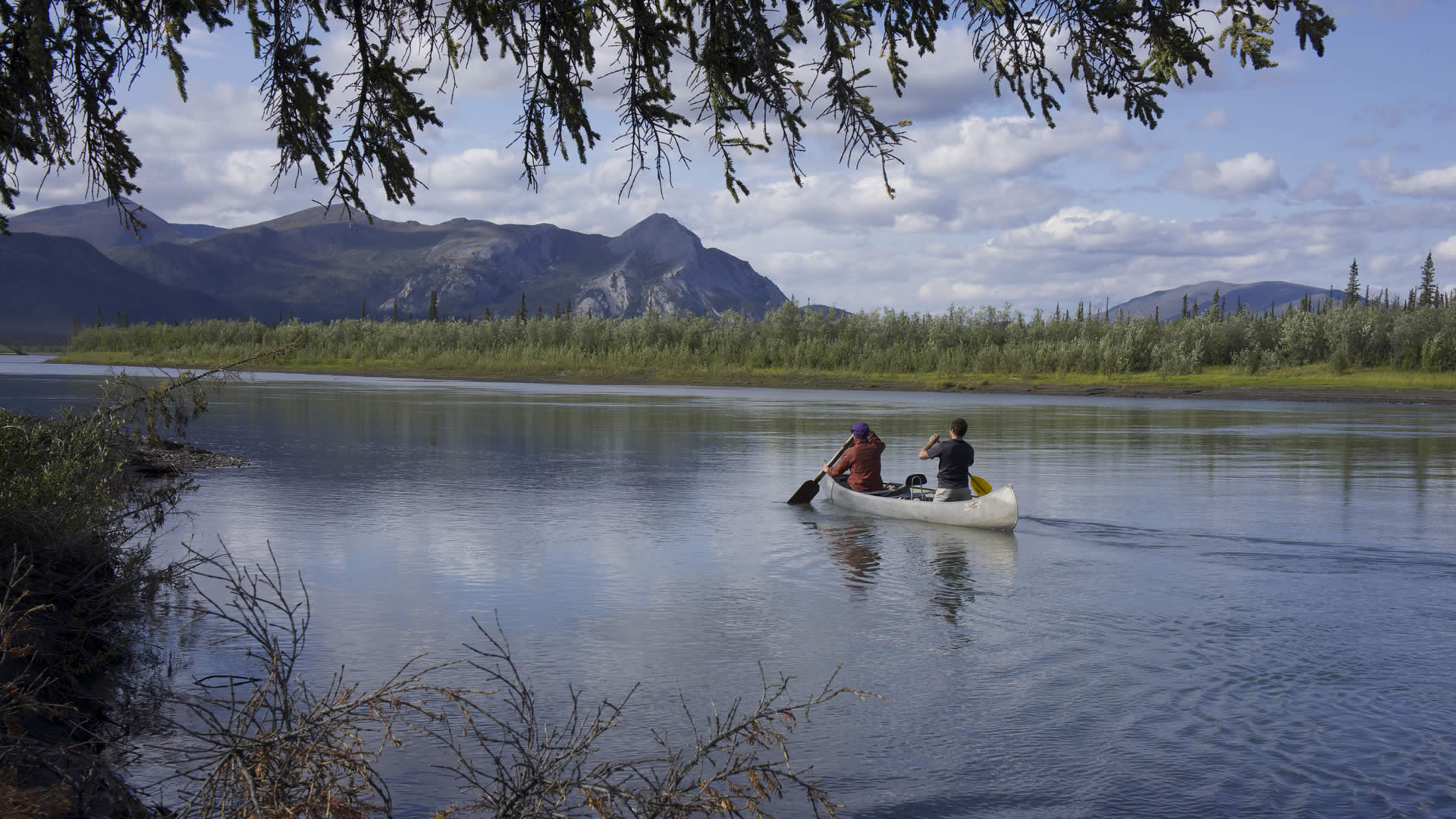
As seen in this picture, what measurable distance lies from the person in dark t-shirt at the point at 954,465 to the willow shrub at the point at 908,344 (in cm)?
4926

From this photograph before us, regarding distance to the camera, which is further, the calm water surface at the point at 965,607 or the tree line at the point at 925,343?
the tree line at the point at 925,343

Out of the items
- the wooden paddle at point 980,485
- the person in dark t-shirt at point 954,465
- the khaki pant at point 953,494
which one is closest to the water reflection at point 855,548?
Answer: the khaki pant at point 953,494

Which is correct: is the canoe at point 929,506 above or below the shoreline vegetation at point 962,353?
below

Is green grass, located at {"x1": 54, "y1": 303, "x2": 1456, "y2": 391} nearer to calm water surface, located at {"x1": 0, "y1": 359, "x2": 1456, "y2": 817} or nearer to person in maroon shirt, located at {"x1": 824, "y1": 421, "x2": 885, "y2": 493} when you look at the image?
calm water surface, located at {"x1": 0, "y1": 359, "x2": 1456, "y2": 817}

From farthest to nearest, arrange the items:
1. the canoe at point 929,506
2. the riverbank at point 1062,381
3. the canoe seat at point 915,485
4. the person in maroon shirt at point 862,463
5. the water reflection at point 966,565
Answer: the riverbank at point 1062,381 → the person in maroon shirt at point 862,463 → the canoe seat at point 915,485 → the canoe at point 929,506 → the water reflection at point 966,565

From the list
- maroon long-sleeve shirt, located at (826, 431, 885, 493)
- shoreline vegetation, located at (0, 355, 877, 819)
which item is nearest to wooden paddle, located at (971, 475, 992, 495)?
maroon long-sleeve shirt, located at (826, 431, 885, 493)

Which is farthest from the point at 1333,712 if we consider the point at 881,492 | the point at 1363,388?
the point at 1363,388

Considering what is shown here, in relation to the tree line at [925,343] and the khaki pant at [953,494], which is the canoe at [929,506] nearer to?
the khaki pant at [953,494]

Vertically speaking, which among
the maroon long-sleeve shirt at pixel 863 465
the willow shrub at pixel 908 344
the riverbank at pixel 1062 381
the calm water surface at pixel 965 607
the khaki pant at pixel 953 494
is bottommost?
the calm water surface at pixel 965 607

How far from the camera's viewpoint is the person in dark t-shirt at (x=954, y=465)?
695 inches

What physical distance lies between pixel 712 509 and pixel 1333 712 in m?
11.0

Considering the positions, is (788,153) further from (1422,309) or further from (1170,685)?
(1422,309)

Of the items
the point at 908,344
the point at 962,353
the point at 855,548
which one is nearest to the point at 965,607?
the point at 855,548

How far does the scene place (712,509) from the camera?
18.6 m
